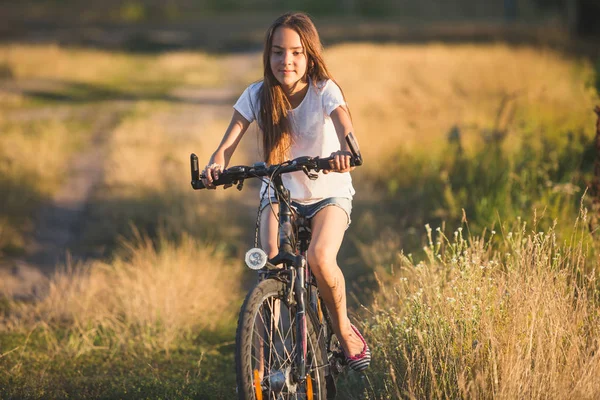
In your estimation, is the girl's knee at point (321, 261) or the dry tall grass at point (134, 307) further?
the dry tall grass at point (134, 307)

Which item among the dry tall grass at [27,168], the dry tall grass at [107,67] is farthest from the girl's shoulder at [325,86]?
the dry tall grass at [107,67]

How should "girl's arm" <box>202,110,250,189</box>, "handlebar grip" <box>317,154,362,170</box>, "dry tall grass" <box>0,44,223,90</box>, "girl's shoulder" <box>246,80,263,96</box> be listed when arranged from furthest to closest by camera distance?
"dry tall grass" <box>0,44,223,90</box> → "girl's shoulder" <box>246,80,263,96</box> → "girl's arm" <box>202,110,250,189</box> → "handlebar grip" <box>317,154,362,170</box>

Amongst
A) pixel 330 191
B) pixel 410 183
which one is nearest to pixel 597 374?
pixel 330 191

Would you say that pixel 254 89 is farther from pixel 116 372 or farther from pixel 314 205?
pixel 116 372

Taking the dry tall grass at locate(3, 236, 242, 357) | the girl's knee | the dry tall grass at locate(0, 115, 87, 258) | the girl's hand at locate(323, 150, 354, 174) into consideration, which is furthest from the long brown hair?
the dry tall grass at locate(0, 115, 87, 258)

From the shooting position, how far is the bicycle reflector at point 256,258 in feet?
11.7

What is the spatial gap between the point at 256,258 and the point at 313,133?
967mm

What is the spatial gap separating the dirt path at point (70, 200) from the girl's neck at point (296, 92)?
287 cm

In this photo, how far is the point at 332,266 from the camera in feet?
13.1

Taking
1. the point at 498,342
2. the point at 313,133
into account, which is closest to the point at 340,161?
the point at 313,133

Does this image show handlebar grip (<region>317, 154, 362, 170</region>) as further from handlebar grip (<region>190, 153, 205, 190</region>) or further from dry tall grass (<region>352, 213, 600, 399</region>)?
dry tall grass (<region>352, 213, 600, 399</region>)

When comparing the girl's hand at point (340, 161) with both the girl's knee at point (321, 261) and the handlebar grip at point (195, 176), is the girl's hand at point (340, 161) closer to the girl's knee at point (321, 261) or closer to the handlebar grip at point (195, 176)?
the girl's knee at point (321, 261)

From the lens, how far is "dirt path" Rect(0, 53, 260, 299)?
7.33m

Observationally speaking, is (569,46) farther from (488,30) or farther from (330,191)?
(330,191)
